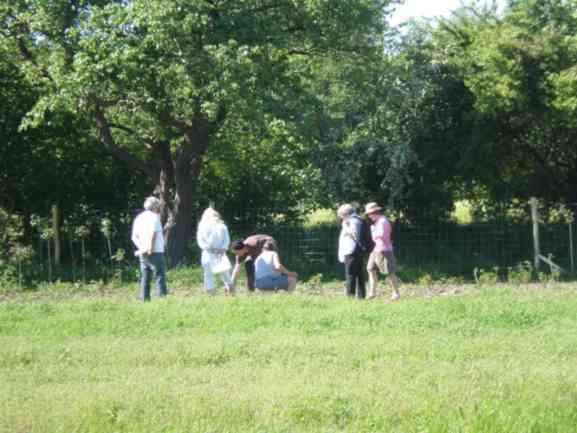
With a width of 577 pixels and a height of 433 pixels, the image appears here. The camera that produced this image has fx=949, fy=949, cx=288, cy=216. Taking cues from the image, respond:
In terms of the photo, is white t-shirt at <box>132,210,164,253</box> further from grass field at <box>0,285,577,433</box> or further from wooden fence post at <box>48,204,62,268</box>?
wooden fence post at <box>48,204,62,268</box>

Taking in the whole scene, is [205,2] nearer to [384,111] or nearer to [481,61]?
[384,111]

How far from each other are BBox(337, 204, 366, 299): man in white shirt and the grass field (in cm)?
157

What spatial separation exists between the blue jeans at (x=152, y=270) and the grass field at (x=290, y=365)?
119 centimetres

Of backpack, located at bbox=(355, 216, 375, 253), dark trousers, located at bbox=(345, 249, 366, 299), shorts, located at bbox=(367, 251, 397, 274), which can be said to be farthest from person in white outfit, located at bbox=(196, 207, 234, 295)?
shorts, located at bbox=(367, 251, 397, 274)

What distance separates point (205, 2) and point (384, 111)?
5873 millimetres

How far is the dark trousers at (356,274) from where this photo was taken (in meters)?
15.4

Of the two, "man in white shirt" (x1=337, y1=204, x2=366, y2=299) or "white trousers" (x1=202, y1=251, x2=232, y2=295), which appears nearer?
"man in white shirt" (x1=337, y1=204, x2=366, y2=299)

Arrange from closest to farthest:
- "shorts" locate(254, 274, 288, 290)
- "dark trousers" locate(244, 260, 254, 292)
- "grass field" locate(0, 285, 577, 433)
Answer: "grass field" locate(0, 285, 577, 433) → "shorts" locate(254, 274, 288, 290) → "dark trousers" locate(244, 260, 254, 292)

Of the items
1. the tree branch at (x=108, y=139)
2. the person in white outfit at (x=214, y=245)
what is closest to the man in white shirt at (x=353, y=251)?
the person in white outfit at (x=214, y=245)

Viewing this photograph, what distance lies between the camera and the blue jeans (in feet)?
50.0

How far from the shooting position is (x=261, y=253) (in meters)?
16.4

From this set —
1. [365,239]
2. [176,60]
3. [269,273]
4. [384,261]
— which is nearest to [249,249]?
[269,273]

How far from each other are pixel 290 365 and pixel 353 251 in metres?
6.22

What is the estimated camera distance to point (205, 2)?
18844mm
